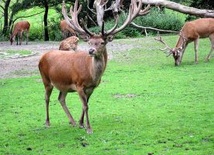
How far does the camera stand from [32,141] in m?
8.30

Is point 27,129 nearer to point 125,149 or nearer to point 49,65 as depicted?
point 49,65

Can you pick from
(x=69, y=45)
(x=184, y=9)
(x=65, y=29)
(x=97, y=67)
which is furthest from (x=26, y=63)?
(x=184, y=9)

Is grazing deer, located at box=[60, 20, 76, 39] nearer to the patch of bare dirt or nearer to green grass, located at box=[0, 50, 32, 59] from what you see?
the patch of bare dirt

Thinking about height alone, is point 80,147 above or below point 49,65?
below

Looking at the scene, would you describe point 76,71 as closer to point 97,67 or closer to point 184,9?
point 97,67

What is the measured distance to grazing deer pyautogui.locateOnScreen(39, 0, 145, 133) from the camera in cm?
837

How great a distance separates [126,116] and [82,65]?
5.62ft

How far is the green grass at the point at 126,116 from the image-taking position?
786cm

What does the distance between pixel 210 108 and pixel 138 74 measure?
554 cm

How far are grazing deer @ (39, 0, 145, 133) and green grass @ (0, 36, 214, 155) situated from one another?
581 millimetres

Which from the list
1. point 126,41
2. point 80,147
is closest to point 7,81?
point 80,147

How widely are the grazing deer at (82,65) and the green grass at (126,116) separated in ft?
1.91

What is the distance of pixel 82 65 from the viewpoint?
874 centimetres

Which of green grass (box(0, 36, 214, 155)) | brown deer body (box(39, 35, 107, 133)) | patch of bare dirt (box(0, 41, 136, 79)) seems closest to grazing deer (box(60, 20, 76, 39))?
patch of bare dirt (box(0, 41, 136, 79))
